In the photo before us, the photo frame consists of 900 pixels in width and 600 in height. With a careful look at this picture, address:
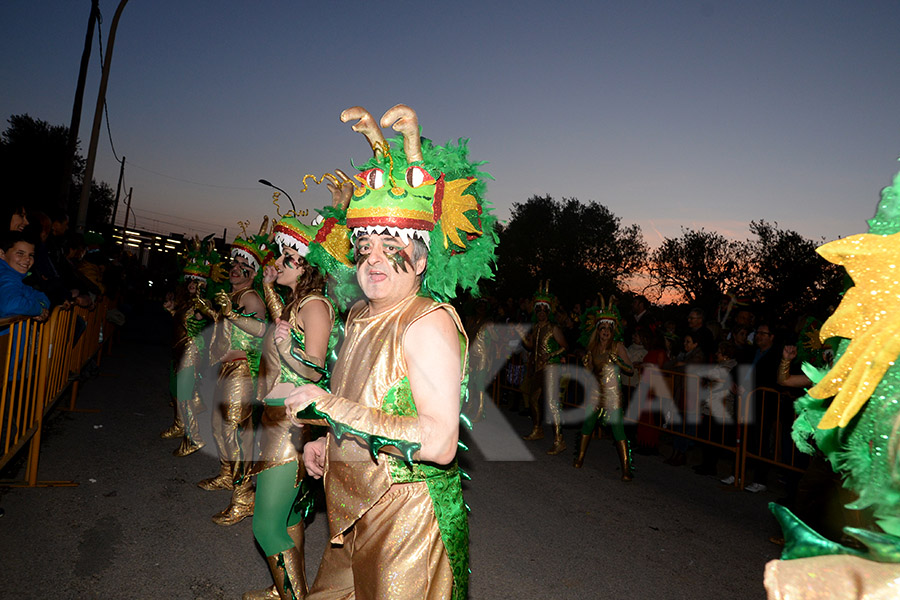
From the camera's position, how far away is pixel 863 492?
104 cm

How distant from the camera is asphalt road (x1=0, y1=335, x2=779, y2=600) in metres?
3.83

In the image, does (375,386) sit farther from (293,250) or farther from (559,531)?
(559,531)

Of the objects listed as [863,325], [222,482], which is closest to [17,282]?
[222,482]

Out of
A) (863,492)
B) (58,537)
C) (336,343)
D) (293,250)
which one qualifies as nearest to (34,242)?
(58,537)

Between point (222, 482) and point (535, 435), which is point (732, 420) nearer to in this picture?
point (535, 435)

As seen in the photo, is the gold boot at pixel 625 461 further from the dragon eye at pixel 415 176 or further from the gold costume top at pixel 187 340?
the dragon eye at pixel 415 176

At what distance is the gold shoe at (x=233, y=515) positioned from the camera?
186 inches

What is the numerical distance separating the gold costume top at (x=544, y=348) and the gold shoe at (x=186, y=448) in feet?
15.9

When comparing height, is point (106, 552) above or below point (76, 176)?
below

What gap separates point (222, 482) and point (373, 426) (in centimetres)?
445

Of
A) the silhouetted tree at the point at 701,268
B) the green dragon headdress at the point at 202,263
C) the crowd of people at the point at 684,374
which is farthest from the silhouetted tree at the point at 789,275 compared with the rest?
the green dragon headdress at the point at 202,263

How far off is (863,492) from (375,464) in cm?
137

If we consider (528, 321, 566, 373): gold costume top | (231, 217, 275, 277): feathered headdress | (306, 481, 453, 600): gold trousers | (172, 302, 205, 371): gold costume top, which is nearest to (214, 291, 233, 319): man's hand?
(231, 217, 275, 277): feathered headdress

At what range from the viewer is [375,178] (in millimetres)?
2143
